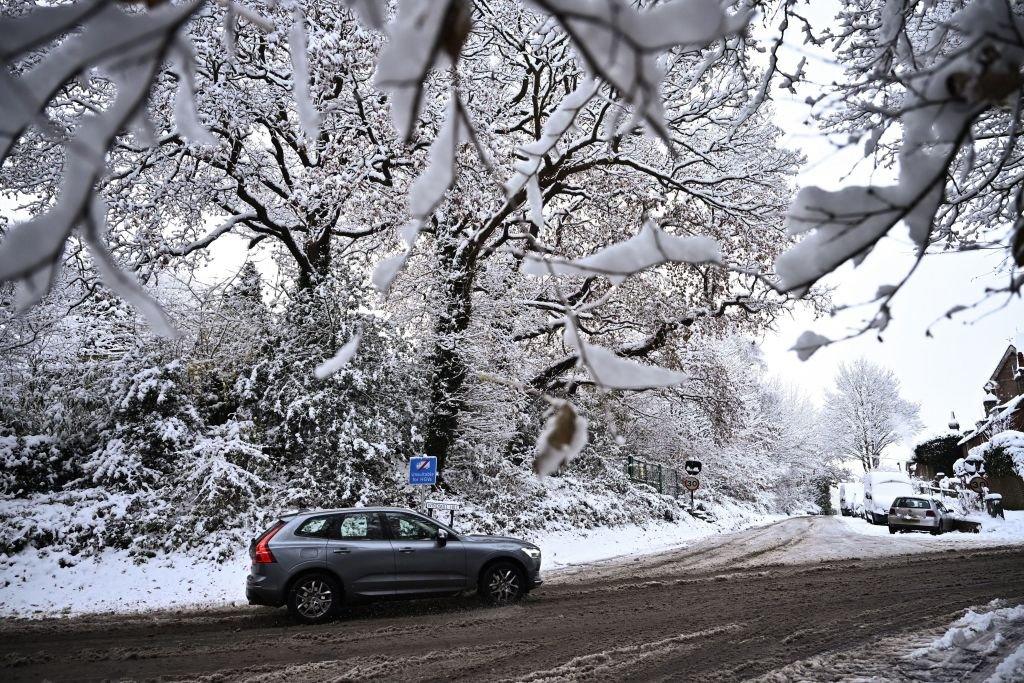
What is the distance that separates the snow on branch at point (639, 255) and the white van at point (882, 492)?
107ft

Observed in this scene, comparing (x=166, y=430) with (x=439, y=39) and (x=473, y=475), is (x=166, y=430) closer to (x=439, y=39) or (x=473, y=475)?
(x=473, y=475)

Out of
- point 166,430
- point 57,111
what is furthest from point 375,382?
point 57,111

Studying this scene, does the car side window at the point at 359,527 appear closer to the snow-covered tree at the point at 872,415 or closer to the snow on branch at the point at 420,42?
the snow on branch at the point at 420,42

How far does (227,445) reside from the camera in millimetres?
12125

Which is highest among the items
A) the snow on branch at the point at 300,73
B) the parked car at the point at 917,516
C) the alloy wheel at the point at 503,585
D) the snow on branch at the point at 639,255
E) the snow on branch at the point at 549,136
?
the snow on branch at the point at 549,136

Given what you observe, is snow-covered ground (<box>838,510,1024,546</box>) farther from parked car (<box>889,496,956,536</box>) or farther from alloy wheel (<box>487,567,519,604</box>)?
alloy wheel (<box>487,567,519,604</box>)

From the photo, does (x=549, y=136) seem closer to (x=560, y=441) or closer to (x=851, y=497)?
(x=560, y=441)

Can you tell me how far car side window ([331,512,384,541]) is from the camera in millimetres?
8031

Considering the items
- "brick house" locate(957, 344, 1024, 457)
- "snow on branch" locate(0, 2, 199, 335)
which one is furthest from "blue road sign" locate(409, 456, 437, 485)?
"brick house" locate(957, 344, 1024, 457)

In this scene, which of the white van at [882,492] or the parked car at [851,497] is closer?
the white van at [882,492]

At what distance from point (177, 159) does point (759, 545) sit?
57.2 ft

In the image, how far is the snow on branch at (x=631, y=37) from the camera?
0.88 m

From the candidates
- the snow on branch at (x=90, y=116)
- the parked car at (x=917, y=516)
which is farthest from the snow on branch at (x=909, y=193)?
the parked car at (x=917, y=516)

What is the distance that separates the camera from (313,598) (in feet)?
24.7
